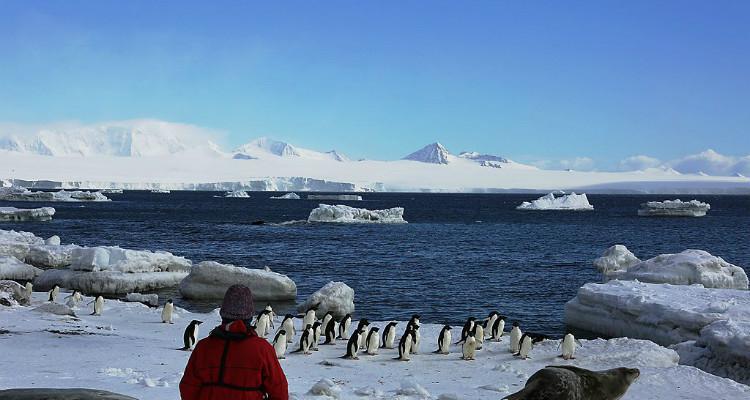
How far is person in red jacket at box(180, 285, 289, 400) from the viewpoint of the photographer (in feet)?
13.7

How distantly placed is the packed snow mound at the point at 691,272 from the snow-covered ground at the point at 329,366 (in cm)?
853

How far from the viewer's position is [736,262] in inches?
1490

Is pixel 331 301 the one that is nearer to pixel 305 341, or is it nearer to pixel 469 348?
pixel 305 341

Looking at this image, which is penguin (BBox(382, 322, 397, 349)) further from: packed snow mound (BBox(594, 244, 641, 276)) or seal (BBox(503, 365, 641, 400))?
packed snow mound (BBox(594, 244, 641, 276))

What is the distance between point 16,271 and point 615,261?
22401mm

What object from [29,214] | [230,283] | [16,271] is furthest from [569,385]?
[29,214]

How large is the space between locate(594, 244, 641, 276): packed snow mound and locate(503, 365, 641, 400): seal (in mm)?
23202

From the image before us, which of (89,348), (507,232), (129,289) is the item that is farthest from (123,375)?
(507,232)

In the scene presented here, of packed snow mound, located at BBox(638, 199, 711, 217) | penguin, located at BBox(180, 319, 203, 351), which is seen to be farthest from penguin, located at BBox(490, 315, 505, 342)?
packed snow mound, located at BBox(638, 199, 711, 217)

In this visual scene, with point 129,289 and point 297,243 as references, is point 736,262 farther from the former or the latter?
point 129,289

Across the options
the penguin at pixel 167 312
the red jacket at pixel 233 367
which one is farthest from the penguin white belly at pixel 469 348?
the red jacket at pixel 233 367

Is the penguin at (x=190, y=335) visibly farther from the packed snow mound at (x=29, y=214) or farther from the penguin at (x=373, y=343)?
the packed snow mound at (x=29, y=214)

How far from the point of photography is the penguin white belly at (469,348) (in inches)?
511

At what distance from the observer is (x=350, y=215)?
213 feet
